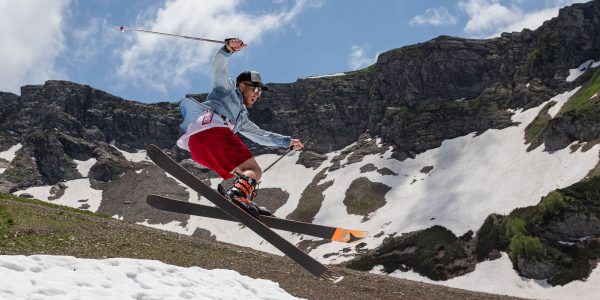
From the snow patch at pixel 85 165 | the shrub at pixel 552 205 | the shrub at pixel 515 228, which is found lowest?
the shrub at pixel 515 228

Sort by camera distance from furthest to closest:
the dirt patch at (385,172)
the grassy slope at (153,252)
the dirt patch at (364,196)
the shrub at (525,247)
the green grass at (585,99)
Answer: the dirt patch at (385,172)
the dirt patch at (364,196)
the green grass at (585,99)
the shrub at (525,247)
the grassy slope at (153,252)

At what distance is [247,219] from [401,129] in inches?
4950

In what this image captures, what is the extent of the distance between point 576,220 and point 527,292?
14.8 m

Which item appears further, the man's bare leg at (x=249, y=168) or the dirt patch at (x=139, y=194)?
the dirt patch at (x=139, y=194)

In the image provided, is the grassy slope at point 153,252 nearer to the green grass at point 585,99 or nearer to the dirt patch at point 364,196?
the green grass at point 585,99

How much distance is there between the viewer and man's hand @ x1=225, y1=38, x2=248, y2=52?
748 cm

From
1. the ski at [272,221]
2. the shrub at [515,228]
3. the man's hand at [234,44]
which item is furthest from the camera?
the shrub at [515,228]

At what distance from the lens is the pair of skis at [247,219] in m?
8.03

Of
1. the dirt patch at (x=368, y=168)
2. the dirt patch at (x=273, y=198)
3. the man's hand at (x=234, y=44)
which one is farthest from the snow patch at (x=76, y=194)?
the man's hand at (x=234, y=44)

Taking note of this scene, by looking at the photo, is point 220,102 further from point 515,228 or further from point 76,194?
point 76,194

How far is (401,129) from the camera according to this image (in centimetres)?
13038

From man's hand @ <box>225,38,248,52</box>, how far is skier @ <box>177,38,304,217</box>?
1.15 feet

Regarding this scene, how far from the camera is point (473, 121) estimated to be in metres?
122

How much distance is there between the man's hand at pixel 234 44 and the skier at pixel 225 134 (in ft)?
1.15
